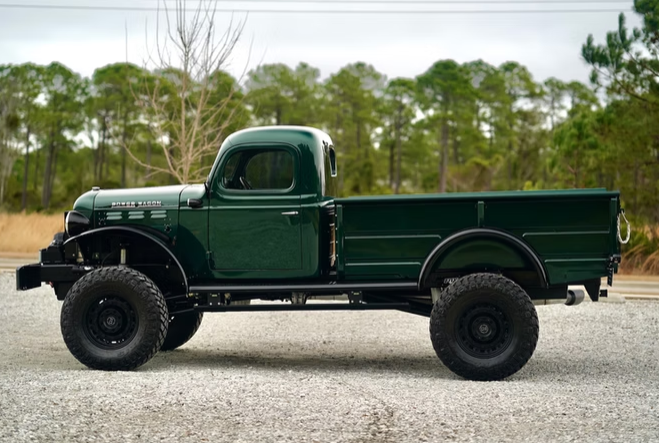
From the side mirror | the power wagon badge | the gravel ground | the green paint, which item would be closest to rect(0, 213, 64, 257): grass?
the gravel ground

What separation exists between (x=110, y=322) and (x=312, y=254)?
6.90 ft

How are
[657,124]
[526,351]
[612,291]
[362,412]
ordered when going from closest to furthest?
[362,412]
[526,351]
[612,291]
[657,124]

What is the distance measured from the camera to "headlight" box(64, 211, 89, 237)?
355 inches

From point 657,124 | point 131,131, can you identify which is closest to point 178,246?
point 657,124

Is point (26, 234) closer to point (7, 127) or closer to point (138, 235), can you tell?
point (138, 235)

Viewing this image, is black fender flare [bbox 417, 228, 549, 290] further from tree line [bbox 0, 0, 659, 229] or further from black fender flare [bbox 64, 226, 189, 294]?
tree line [bbox 0, 0, 659, 229]

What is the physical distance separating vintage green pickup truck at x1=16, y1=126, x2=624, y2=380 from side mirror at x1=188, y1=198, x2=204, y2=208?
0.02 m

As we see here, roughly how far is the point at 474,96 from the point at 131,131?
24.2 meters

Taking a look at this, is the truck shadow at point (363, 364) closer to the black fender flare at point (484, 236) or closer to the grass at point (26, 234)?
the black fender flare at point (484, 236)

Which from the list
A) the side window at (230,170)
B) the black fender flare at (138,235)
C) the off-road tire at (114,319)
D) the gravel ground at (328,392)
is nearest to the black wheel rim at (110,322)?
the off-road tire at (114,319)

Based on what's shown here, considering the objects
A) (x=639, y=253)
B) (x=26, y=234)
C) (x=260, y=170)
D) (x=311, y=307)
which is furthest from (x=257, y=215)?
(x=26, y=234)

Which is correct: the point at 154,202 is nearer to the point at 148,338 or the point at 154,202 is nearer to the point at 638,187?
the point at 148,338

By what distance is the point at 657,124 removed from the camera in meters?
18.7

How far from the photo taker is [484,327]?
8.25 metres
